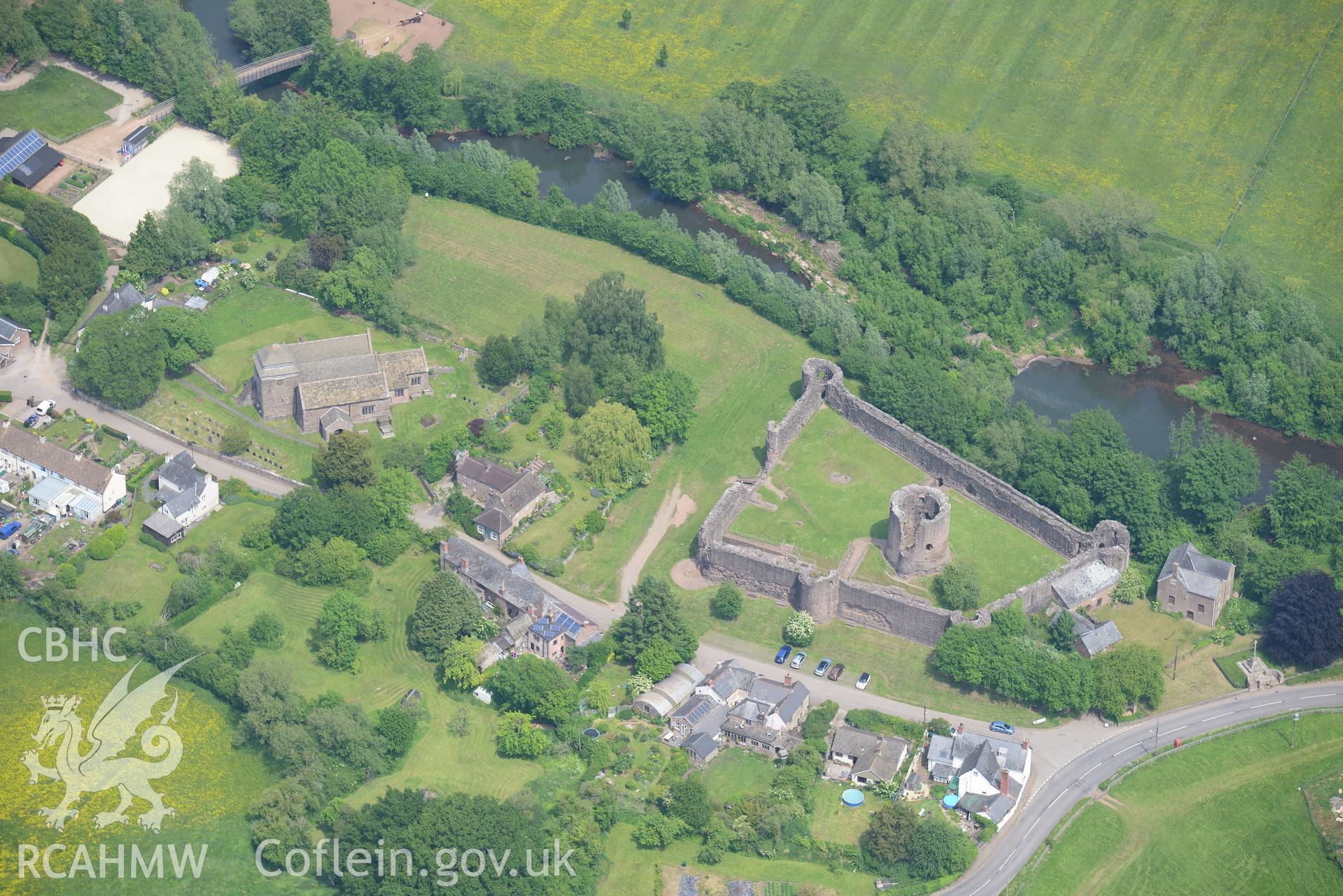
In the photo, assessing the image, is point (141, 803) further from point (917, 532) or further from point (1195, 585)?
point (1195, 585)

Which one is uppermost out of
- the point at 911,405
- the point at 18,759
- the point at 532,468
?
the point at 911,405

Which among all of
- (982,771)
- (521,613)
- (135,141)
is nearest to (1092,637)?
(982,771)

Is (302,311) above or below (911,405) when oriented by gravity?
below

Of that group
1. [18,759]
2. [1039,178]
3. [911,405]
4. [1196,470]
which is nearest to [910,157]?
[1039,178]

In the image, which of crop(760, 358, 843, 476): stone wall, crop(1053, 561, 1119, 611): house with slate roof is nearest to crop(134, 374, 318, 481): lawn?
crop(760, 358, 843, 476): stone wall

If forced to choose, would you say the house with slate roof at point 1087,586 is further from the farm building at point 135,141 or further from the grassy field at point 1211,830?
the farm building at point 135,141

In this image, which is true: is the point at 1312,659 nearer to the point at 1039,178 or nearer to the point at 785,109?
the point at 1039,178
